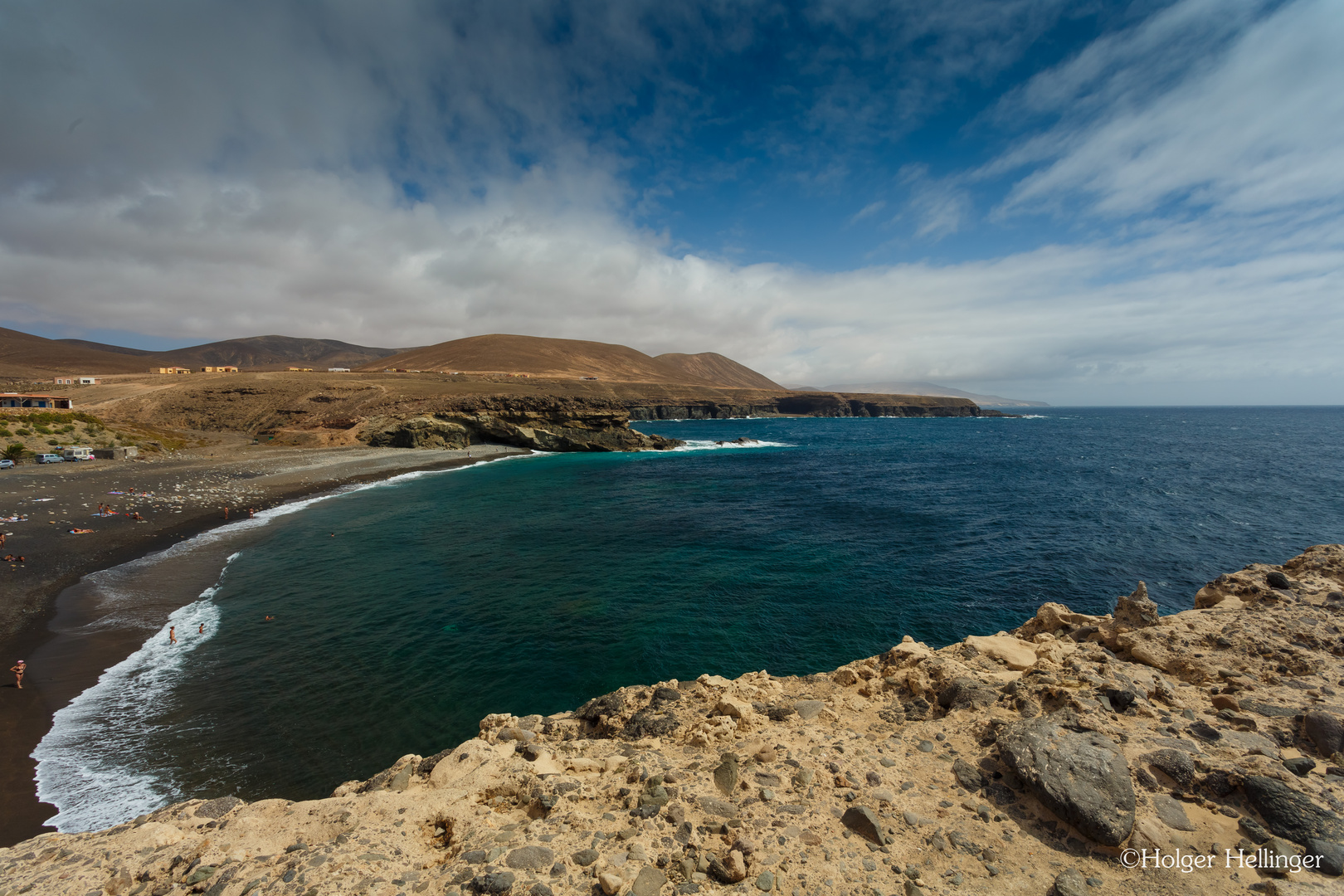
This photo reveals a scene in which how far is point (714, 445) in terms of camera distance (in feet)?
275

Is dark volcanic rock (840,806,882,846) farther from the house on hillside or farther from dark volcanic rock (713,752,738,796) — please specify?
the house on hillside

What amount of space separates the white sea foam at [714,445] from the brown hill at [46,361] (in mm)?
130263

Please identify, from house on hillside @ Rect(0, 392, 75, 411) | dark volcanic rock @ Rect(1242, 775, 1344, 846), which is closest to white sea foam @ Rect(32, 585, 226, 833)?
dark volcanic rock @ Rect(1242, 775, 1344, 846)

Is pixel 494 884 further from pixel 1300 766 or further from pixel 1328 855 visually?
pixel 1300 766

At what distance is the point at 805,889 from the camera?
4789 mm

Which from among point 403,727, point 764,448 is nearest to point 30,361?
point 764,448

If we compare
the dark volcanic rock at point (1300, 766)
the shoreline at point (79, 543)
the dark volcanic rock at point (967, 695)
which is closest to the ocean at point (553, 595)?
the shoreline at point (79, 543)

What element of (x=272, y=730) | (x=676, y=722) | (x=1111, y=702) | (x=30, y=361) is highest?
(x=30, y=361)

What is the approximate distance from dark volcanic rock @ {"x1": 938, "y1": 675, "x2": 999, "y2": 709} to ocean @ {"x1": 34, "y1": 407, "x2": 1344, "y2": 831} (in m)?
6.70

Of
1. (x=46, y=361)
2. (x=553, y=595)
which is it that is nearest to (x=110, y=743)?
(x=553, y=595)

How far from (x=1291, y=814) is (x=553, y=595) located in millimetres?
18811

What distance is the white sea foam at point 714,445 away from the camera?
78812 mm

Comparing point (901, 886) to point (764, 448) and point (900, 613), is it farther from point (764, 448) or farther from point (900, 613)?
point (764, 448)

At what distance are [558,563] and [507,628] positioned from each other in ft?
22.0
